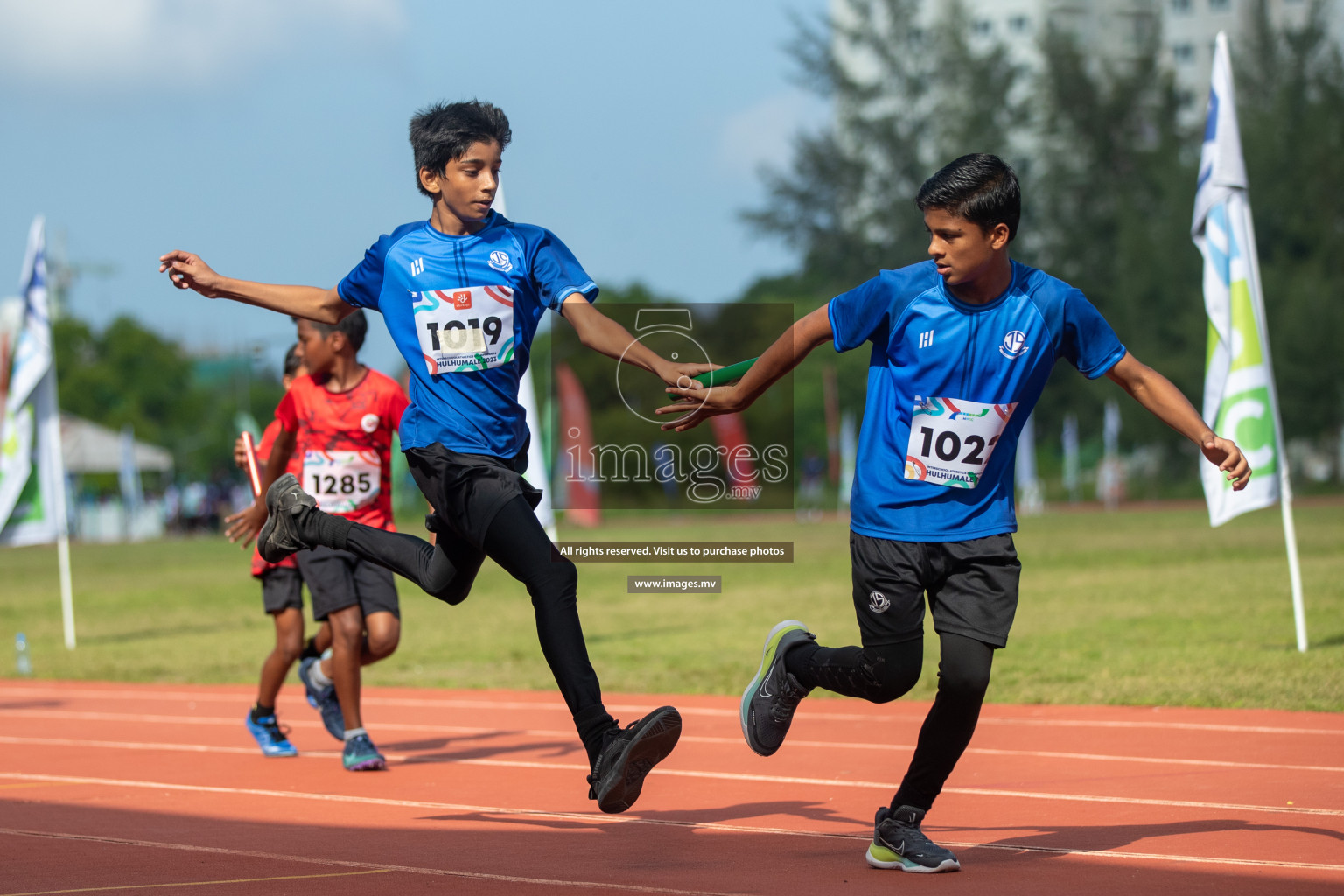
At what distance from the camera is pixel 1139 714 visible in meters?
8.65

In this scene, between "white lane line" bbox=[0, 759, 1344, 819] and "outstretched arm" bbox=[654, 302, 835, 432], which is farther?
"white lane line" bbox=[0, 759, 1344, 819]

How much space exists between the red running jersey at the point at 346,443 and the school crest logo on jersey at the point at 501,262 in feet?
8.69

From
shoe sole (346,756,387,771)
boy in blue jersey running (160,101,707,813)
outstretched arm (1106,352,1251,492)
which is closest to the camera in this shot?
outstretched arm (1106,352,1251,492)

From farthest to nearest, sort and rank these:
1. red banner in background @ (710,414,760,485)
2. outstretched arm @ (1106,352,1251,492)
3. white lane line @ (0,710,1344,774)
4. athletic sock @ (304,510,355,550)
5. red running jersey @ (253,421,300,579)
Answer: red banner in background @ (710,414,760,485)
red running jersey @ (253,421,300,579)
white lane line @ (0,710,1344,774)
athletic sock @ (304,510,355,550)
outstretched arm @ (1106,352,1251,492)

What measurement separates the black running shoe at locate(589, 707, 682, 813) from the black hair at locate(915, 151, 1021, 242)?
5.71 ft

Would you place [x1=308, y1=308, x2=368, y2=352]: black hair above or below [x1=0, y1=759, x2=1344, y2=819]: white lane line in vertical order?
above

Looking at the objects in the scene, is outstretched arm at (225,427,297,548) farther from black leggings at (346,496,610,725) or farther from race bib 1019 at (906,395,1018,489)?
race bib 1019 at (906,395,1018,489)

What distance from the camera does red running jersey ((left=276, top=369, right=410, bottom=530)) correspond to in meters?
7.41

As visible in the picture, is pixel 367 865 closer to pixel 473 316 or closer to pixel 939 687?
pixel 473 316

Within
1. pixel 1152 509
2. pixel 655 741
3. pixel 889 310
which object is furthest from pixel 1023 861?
pixel 1152 509

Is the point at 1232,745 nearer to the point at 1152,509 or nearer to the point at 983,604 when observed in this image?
the point at 983,604

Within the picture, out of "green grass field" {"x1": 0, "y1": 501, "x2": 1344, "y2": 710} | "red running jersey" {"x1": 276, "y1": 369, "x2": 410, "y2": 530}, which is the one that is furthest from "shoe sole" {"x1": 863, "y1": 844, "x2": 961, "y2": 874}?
"green grass field" {"x1": 0, "y1": 501, "x2": 1344, "y2": 710}

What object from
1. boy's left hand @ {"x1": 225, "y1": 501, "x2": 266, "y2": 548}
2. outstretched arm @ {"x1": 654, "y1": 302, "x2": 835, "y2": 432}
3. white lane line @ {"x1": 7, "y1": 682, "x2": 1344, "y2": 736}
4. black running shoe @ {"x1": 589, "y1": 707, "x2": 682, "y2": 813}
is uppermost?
outstretched arm @ {"x1": 654, "y1": 302, "x2": 835, "y2": 432}

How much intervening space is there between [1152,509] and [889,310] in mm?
44332
